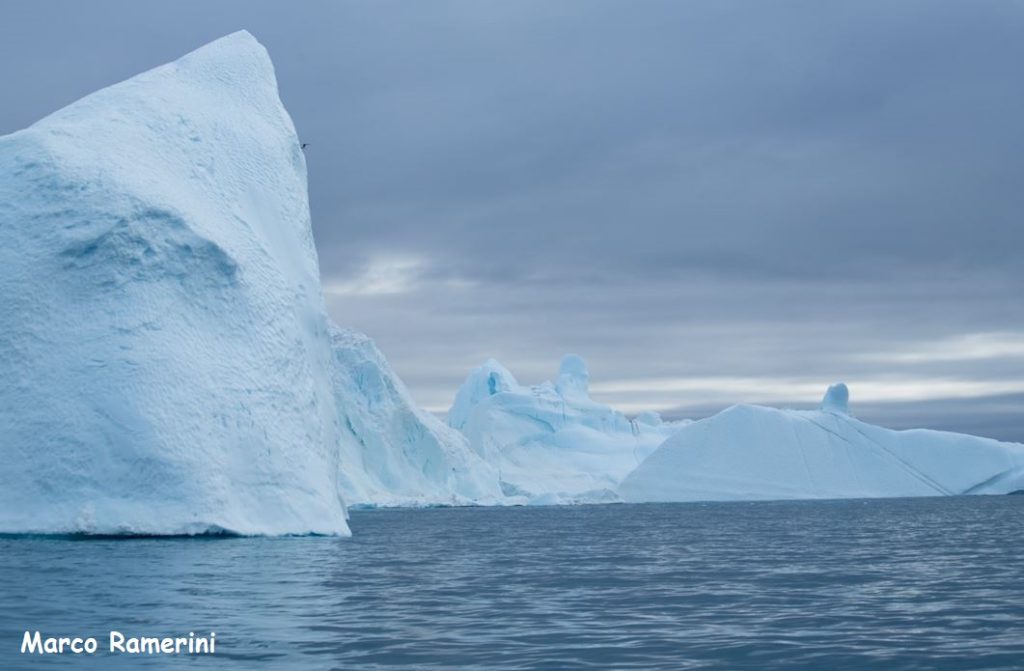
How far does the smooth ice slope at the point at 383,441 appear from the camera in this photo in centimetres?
5850

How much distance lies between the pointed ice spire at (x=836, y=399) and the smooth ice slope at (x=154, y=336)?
36.9 meters

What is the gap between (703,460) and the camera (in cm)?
6075

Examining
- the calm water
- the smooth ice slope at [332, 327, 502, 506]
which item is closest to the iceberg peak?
the smooth ice slope at [332, 327, 502, 506]

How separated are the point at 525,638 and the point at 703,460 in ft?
168

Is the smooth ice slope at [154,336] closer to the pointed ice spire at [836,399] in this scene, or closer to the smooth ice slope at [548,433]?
the pointed ice spire at [836,399]

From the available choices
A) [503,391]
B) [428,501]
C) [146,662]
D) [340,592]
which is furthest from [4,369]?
[503,391]

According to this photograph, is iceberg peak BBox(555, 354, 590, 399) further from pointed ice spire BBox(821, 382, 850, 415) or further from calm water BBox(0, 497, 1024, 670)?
calm water BBox(0, 497, 1024, 670)

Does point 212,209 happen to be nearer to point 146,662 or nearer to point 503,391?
point 146,662

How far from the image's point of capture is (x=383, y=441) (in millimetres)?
60875

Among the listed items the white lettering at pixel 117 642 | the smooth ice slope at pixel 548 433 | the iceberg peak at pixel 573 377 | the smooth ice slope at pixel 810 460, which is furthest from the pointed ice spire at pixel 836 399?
the white lettering at pixel 117 642

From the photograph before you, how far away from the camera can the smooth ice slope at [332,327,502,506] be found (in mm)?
58500

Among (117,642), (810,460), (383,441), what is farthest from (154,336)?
(810,460)

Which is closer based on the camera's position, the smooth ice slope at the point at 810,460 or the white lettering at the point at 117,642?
the white lettering at the point at 117,642

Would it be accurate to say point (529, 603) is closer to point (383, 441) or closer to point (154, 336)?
point (154, 336)
